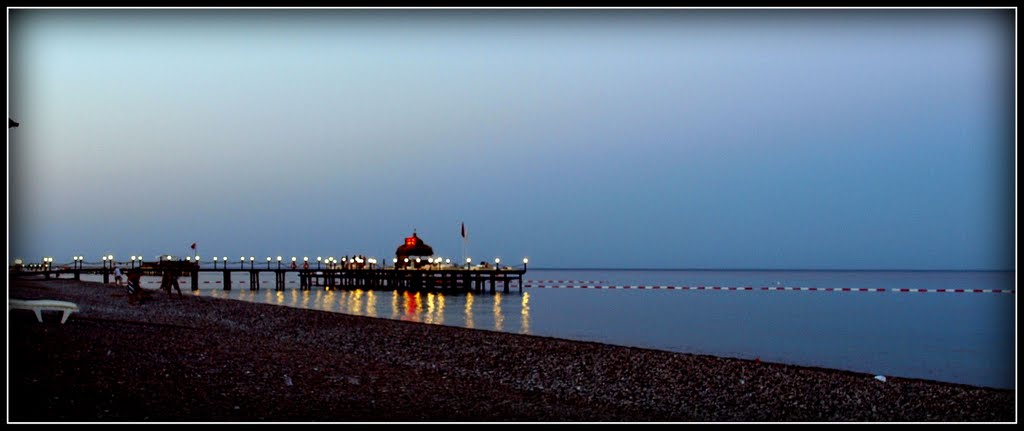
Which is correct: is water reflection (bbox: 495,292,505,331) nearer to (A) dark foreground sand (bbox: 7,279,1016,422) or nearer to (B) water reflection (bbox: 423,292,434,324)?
(B) water reflection (bbox: 423,292,434,324)

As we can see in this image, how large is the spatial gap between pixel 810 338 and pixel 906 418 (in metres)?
18.9

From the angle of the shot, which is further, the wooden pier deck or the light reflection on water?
the wooden pier deck

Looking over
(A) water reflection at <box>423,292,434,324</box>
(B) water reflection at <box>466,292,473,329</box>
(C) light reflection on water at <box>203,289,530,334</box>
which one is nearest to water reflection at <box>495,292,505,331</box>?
(C) light reflection on water at <box>203,289,530,334</box>

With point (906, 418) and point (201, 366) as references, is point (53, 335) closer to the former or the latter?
point (201, 366)

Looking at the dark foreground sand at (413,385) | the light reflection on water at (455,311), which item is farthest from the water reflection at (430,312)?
the dark foreground sand at (413,385)

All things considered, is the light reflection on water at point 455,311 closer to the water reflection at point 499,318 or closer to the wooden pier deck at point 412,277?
the water reflection at point 499,318

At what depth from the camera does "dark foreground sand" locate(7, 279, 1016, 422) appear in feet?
28.5

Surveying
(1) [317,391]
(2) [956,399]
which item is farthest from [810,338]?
(1) [317,391]

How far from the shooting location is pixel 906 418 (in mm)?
10758

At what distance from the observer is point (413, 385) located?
11312mm

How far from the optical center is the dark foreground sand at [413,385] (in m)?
8.68

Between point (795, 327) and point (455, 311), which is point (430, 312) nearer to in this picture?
point (455, 311)

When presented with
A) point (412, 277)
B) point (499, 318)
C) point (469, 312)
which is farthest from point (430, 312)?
point (412, 277)

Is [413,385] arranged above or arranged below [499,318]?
above
